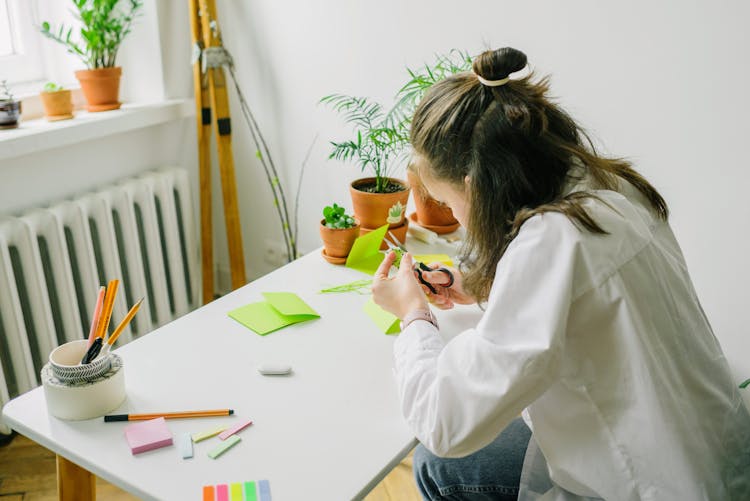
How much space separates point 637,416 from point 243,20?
189 cm

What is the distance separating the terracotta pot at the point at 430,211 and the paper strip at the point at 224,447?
848 mm

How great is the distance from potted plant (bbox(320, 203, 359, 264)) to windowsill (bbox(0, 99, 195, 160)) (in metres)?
0.93

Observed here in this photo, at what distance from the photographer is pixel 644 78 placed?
5.73ft

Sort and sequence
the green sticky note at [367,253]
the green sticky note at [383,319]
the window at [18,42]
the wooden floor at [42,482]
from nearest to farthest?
the green sticky note at [383,319]
the green sticky note at [367,253]
the wooden floor at [42,482]
the window at [18,42]

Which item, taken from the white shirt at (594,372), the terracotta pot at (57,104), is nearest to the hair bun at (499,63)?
the white shirt at (594,372)

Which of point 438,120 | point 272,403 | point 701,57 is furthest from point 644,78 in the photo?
point 272,403

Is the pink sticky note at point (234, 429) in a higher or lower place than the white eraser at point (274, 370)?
lower

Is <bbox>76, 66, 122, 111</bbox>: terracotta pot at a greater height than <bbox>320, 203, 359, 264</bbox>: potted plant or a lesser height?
greater

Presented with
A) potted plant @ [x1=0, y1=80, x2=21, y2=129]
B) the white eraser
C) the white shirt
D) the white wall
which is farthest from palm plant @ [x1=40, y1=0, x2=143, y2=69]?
the white shirt

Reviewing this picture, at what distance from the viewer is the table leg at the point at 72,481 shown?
113cm

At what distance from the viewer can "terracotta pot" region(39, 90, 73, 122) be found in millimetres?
2148

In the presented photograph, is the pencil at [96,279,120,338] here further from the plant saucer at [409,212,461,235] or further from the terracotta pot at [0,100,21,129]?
the terracotta pot at [0,100,21,129]

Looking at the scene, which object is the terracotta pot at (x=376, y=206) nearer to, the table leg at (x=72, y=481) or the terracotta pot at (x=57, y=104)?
the table leg at (x=72, y=481)

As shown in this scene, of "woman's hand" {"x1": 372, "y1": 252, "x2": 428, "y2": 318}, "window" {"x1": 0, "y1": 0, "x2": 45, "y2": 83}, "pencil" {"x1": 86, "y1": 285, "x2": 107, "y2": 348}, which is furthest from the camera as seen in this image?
"window" {"x1": 0, "y1": 0, "x2": 45, "y2": 83}
